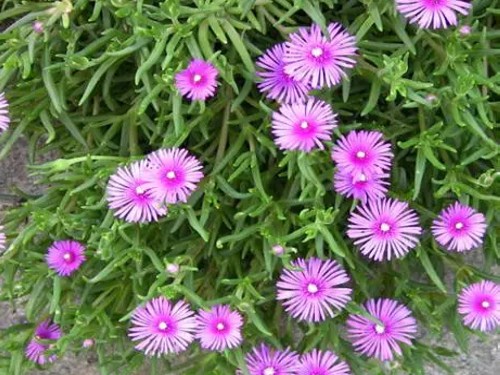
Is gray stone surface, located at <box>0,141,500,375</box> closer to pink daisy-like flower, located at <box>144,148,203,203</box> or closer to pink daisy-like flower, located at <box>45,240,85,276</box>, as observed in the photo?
pink daisy-like flower, located at <box>45,240,85,276</box>

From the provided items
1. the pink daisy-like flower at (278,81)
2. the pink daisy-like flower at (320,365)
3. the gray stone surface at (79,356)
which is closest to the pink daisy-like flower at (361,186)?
the pink daisy-like flower at (278,81)

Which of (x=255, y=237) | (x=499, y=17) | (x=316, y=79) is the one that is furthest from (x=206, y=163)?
(x=499, y=17)

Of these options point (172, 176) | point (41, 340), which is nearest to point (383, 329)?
point (172, 176)

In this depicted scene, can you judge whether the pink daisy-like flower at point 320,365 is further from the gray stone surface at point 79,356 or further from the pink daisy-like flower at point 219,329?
the gray stone surface at point 79,356

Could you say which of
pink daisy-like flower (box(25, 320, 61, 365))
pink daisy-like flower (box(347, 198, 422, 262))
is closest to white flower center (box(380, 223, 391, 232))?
pink daisy-like flower (box(347, 198, 422, 262))

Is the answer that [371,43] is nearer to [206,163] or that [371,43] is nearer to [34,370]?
[206,163]

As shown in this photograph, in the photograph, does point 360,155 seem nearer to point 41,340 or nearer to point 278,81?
point 278,81
